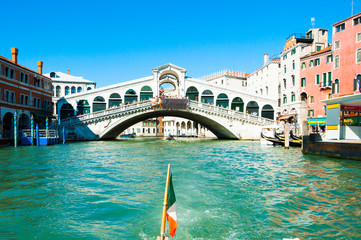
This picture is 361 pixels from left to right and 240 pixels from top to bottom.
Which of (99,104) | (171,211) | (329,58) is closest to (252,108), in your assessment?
(329,58)

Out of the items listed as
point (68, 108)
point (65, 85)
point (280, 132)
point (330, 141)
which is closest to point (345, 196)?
point (330, 141)

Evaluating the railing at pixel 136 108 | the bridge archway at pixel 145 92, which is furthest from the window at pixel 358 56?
the bridge archway at pixel 145 92

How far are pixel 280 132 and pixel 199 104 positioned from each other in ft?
30.9

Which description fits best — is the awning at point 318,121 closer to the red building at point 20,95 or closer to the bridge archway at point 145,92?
the bridge archway at point 145,92

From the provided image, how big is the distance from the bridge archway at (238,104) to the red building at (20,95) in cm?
2332

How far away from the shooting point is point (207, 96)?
3594cm

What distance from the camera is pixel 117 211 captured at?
5.71m

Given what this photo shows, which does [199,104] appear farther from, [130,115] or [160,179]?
[160,179]

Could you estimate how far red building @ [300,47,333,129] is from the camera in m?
26.4

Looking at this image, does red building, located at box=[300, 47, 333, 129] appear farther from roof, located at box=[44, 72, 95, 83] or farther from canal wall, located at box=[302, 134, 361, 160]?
roof, located at box=[44, 72, 95, 83]

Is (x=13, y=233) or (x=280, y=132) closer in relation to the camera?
(x=13, y=233)

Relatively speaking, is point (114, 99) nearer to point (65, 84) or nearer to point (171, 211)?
point (65, 84)

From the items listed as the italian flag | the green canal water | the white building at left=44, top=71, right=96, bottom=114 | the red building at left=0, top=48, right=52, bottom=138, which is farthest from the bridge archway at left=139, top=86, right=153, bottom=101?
the italian flag

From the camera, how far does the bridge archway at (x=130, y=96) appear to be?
1367 inches
